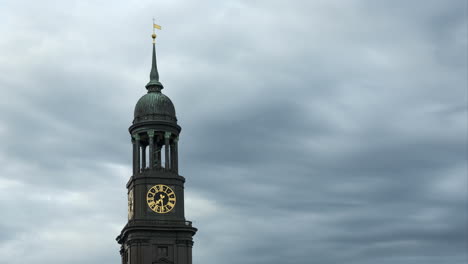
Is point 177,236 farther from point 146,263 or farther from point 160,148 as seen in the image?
point 160,148

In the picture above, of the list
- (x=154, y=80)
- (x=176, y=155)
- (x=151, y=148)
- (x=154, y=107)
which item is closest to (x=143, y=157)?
(x=151, y=148)

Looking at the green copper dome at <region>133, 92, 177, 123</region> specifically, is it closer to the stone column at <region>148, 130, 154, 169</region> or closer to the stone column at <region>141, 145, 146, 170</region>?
the stone column at <region>148, 130, 154, 169</region>

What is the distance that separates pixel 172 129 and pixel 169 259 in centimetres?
1776

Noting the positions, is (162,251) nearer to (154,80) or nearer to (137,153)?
(137,153)

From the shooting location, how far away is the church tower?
12925 centimetres

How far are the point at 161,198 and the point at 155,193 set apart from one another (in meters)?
1.02

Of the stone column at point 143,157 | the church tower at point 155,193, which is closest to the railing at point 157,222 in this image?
the church tower at point 155,193

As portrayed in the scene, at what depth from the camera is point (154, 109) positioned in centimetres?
13625

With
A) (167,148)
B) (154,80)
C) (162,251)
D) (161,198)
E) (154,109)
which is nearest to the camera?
(162,251)

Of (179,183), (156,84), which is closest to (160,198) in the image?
(179,183)

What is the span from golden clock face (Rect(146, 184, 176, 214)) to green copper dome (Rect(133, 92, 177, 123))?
31.6 ft

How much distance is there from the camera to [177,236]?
130m

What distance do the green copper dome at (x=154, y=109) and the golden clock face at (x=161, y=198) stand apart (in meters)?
9.63

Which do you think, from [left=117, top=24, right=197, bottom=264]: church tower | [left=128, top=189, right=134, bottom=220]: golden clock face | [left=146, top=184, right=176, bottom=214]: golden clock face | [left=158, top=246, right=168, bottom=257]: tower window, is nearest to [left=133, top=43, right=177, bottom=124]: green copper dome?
→ [left=117, top=24, right=197, bottom=264]: church tower
